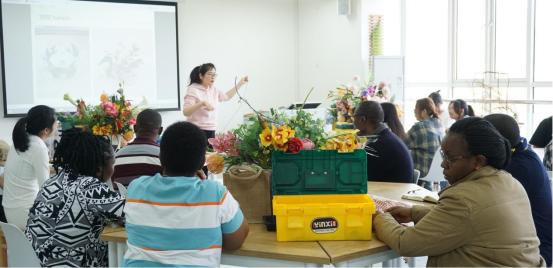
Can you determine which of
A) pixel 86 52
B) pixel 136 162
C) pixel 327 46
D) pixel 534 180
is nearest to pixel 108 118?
pixel 136 162

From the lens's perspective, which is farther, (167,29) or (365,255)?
(167,29)

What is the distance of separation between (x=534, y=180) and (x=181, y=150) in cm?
158

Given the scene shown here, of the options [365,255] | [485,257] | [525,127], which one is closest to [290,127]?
[365,255]

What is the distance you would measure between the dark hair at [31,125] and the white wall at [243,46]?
438 cm

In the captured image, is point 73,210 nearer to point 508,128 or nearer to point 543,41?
point 508,128

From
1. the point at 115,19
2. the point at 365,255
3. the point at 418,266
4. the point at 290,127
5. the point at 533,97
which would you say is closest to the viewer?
the point at 365,255

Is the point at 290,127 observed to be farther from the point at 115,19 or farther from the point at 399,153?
the point at 115,19

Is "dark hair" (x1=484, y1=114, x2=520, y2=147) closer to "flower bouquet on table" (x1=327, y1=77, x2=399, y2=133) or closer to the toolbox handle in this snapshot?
the toolbox handle

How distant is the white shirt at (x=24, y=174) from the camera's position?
3.66 m

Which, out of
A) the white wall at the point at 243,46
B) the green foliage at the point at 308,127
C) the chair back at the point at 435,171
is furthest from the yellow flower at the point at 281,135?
the white wall at the point at 243,46

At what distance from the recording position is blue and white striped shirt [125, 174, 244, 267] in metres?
2.04

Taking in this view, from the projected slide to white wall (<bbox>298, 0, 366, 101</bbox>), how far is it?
2.25 metres

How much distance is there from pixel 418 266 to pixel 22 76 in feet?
17.4

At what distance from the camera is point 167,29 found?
8.12 meters
